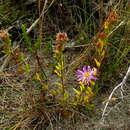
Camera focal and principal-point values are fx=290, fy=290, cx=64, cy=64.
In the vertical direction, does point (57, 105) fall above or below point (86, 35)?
below

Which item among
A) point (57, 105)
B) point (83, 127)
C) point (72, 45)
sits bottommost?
point (83, 127)

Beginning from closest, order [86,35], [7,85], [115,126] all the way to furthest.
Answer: [115,126] → [7,85] → [86,35]

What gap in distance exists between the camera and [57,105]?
1596mm

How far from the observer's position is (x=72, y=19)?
2029 mm

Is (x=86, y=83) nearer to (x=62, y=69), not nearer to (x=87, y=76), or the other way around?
(x=87, y=76)

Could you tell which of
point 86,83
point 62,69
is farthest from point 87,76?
point 62,69

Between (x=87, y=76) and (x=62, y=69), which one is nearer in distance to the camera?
(x=62, y=69)

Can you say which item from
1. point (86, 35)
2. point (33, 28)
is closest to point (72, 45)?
point (86, 35)

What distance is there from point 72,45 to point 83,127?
2.02 ft

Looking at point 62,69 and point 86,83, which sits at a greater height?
point 62,69

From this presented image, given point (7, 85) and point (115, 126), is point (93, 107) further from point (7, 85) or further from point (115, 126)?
point (7, 85)

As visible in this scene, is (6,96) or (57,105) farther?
(6,96)

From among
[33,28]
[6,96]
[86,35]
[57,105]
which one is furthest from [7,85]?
[86,35]

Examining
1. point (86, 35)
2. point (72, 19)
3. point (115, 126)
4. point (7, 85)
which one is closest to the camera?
point (115, 126)
